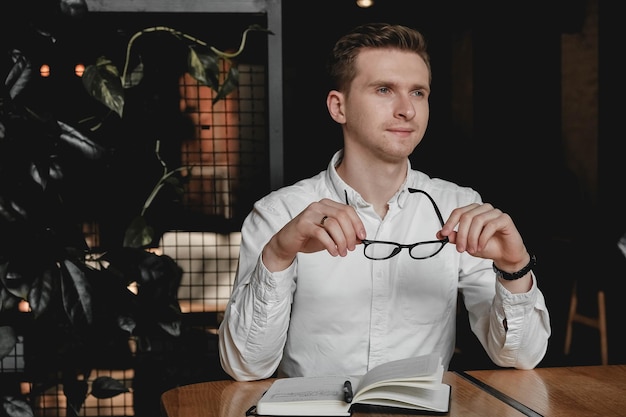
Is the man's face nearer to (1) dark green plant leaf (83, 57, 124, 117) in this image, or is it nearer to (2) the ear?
(2) the ear

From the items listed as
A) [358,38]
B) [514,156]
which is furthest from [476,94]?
[358,38]

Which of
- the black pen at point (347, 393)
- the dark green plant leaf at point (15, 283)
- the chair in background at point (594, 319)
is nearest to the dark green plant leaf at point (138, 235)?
the dark green plant leaf at point (15, 283)

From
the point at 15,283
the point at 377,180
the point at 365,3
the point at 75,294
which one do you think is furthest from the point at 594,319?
the point at 15,283

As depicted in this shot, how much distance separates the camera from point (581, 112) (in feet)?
22.5

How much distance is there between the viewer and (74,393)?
214 cm

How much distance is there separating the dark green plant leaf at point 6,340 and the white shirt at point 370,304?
491 millimetres

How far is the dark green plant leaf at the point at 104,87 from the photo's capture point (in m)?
2.03

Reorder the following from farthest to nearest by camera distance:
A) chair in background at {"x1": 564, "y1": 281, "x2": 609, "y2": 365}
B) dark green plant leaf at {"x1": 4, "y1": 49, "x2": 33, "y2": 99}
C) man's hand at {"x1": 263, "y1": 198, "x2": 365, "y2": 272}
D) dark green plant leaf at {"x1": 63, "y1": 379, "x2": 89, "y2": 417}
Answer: chair in background at {"x1": 564, "y1": 281, "x2": 609, "y2": 365}
dark green plant leaf at {"x1": 63, "y1": 379, "x2": 89, "y2": 417}
dark green plant leaf at {"x1": 4, "y1": 49, "x2": 33, "y2": 99}
man's hand at {"x1": 263, "y1": 198, "x2": 365, "y2": 272}

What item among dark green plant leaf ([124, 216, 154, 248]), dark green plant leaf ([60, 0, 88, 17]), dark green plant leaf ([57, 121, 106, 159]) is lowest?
dark green plant leaf ([124, 216, 154, 248])

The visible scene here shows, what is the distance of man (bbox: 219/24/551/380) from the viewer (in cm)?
189

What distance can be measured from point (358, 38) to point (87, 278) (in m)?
0.95

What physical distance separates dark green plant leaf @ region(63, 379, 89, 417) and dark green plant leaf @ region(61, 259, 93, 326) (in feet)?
1.10

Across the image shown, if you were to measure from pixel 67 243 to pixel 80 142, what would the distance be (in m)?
0.27

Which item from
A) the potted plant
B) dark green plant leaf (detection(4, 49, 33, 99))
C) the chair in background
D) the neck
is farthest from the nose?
the chair in background
